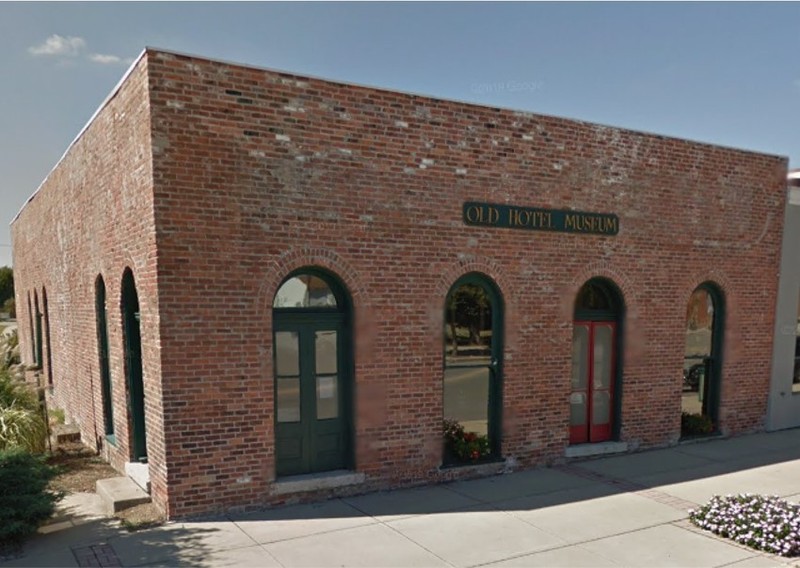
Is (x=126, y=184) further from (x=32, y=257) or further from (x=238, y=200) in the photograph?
(x=32, y=257)

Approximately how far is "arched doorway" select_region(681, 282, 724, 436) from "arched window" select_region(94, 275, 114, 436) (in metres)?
9.31

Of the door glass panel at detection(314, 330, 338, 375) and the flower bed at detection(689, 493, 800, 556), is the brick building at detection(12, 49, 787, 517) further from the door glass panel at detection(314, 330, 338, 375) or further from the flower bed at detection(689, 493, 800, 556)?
the flower bed at detection(689, 493, 800, 556)

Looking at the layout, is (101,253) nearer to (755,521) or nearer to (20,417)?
(20,417)

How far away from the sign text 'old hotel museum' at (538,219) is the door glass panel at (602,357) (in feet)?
5.11

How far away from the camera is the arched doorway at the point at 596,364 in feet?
28.0

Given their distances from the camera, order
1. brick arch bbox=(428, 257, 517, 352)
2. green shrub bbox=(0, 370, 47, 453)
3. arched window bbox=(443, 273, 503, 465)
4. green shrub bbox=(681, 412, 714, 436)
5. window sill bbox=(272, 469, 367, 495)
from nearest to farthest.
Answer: window sill bbox=(272, 469, 367, 495) < brick arch bbox=(428, 257, 517, 352) < arched window bbox=(443, 273, 503, 465) < green shrub bbox=(0, 370, 47, 453) < green shrub bbox=(681, 412, 714, 436)

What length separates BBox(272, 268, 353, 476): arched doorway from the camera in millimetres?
6656

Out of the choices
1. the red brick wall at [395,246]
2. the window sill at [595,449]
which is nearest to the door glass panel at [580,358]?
the red brick wall at [395,246]

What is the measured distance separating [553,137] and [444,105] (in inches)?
69.8

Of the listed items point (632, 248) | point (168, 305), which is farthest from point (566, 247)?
point (168, 305)

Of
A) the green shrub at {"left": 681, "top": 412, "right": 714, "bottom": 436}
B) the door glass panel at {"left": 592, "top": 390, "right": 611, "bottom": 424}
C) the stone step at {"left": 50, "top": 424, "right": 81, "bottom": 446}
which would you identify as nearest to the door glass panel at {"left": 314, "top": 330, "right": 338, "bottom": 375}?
the door glass panel at {"left": 592, "top": 390, "right": 611, "bottom": 424}

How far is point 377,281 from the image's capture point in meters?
6.85

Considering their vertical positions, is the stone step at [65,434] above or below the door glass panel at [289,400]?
below

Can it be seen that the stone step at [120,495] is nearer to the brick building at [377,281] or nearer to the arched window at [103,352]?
the brick building at [377,281]
